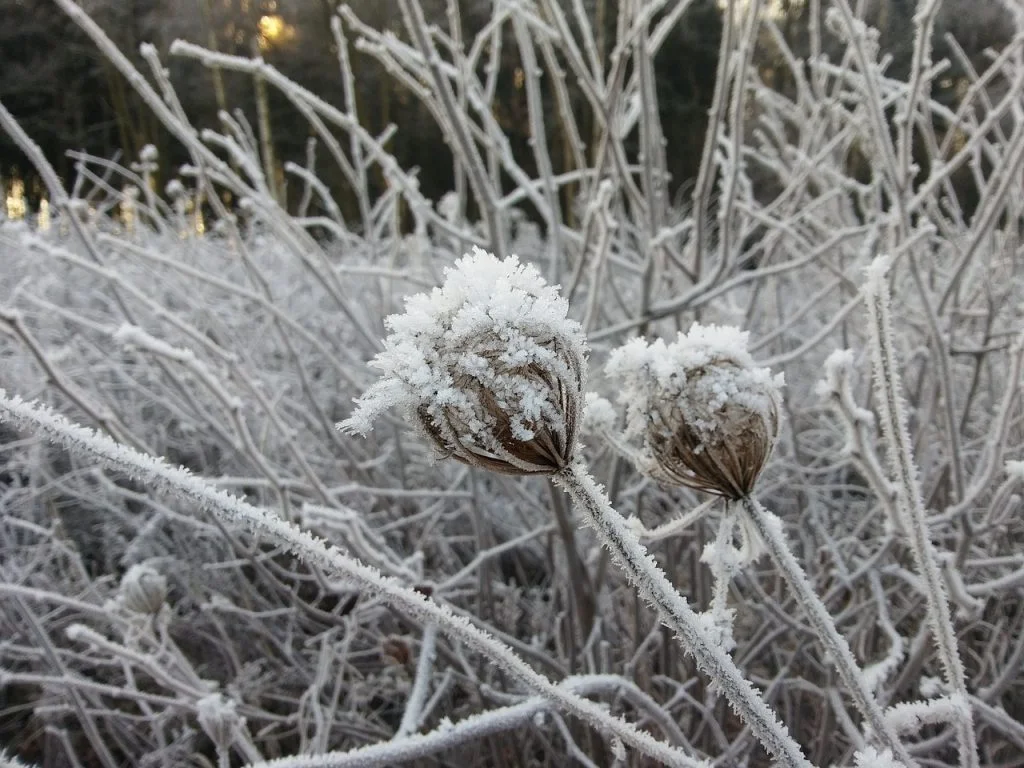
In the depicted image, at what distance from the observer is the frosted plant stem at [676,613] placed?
45cm

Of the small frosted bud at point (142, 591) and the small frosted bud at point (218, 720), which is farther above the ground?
the small frosted bud at point (218, 720)

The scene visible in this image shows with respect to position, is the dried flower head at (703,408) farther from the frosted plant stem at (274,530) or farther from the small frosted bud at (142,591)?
the small frosted bud at (142,591)

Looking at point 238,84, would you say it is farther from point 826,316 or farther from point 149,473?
point 149,473

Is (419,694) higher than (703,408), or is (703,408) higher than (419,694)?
(703,408)

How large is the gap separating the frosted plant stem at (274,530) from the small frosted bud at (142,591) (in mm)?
911

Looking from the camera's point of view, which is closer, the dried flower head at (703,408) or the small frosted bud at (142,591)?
the dried flower head at (703,408)

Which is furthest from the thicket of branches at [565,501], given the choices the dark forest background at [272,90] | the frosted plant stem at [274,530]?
the dark forest background at [272,90]

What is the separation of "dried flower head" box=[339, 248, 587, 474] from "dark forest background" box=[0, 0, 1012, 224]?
16.1 feet

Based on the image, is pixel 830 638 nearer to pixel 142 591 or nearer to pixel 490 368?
pixel 490 368

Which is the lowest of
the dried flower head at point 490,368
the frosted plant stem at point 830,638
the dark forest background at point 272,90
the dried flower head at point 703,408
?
the dark forest background at point 272,90

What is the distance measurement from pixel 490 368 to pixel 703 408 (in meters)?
0.21

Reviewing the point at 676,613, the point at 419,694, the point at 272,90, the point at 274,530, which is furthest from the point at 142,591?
the point at 272,90

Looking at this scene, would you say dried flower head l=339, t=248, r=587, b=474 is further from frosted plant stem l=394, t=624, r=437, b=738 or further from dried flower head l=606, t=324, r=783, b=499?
frosted plant stem l=394, t=624, r=437, b=738

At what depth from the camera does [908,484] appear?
58 cm
